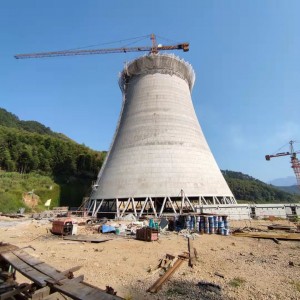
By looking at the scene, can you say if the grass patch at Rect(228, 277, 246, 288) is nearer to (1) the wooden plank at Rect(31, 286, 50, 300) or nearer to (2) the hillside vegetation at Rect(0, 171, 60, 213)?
(1) the wooden plank at Rect(31, 286, 50, 300)

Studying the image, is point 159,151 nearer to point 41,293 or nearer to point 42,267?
point 42,267

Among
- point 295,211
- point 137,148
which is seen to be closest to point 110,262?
point 137,148

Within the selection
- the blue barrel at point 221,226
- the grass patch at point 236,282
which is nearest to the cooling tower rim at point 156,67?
the blue barrel at point 221,226

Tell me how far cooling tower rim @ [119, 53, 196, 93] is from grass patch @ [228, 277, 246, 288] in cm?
3031

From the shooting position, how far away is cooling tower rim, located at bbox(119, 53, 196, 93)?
35406 mm

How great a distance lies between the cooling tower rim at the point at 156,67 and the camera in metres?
35.4

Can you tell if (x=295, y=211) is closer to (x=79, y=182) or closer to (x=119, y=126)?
(x=119, y=126)

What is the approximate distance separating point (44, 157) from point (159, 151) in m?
42.3

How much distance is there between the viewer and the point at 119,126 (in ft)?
113

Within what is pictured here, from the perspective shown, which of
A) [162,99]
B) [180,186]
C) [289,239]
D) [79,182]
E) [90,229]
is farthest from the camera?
[79,182]

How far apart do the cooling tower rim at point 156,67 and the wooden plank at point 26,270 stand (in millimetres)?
32133

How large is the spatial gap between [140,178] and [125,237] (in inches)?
364

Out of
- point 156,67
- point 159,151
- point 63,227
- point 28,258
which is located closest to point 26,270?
point 28,258

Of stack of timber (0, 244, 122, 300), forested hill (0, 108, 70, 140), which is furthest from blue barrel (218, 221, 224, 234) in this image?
forested hill (0, 108, 70, 140)
